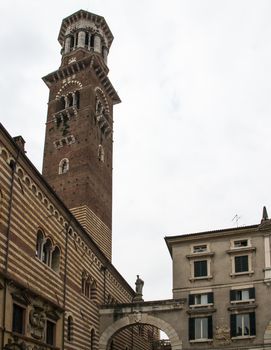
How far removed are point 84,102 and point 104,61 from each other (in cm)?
901

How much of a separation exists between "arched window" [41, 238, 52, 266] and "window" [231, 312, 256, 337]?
12.2m

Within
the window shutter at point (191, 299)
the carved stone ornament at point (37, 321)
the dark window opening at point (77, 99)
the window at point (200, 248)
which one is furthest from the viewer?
the dark window opening at point (77, 99)

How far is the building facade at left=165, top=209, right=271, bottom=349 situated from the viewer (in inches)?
1265

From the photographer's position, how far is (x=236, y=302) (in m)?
33.0

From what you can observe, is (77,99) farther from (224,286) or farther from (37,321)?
(37,321)

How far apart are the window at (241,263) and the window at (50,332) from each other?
1306 centimetres

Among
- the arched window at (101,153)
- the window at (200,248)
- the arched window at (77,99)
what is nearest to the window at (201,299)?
the window at (200,248)

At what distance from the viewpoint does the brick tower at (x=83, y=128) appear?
4853cm

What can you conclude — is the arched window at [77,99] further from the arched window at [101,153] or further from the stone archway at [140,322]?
the stone archway at [140,322]

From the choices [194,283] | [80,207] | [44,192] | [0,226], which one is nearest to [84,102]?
[80,207]

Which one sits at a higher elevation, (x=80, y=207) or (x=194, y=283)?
(x=80, y=207)

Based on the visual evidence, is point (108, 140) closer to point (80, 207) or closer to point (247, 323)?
point (80, 207)

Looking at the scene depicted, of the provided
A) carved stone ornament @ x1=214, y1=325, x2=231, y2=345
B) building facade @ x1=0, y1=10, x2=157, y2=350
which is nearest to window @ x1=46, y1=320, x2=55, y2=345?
building facade @ x1=0, y1=10, x2=157, y2=350

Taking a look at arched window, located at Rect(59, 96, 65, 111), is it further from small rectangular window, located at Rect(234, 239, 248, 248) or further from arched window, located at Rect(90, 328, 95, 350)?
arched window, located at Rect(90, 328, 95, 350)
